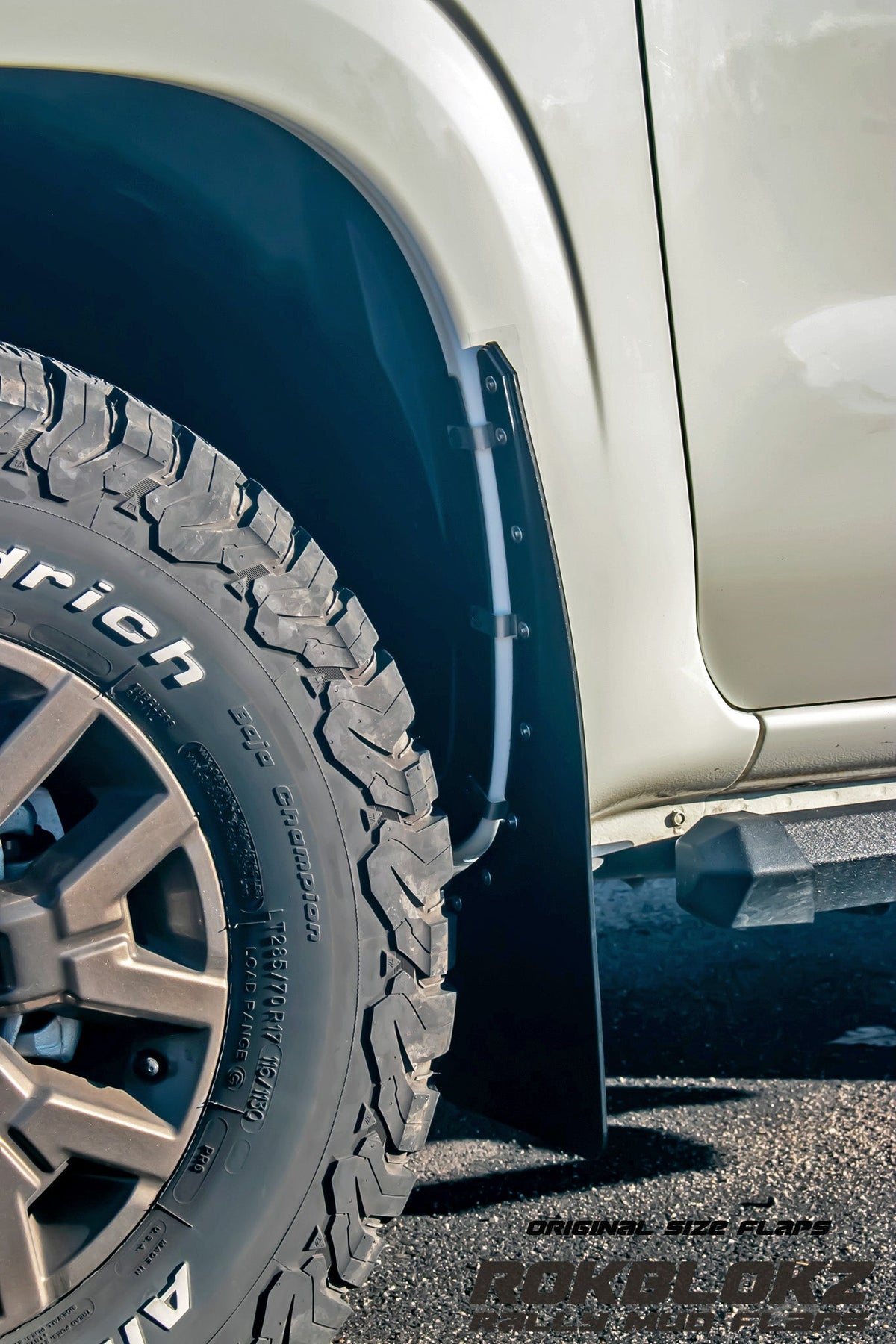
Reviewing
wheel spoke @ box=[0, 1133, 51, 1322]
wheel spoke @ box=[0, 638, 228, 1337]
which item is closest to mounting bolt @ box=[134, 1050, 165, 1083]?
wheel spoke @ box=[0, 638, 228, 1337]

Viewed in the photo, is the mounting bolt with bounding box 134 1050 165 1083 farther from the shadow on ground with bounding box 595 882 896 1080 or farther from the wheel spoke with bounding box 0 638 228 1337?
the shadow on ground with bounding box 595 882 896 1080

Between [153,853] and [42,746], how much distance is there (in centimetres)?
17

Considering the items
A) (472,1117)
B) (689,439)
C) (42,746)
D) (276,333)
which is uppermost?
(276,333)

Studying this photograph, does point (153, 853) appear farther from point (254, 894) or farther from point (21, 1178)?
point (21, 1178)

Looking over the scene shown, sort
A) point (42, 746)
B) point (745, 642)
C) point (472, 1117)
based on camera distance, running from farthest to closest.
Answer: point (472, 1117)
point (745, 642)
point (42, 746)

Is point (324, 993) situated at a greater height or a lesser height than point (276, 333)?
lesser

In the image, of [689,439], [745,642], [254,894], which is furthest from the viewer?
[745,642]

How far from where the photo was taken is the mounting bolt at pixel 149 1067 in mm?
1429

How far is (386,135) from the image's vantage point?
55.4 inches

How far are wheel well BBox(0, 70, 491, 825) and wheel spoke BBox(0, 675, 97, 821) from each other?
1.77 ft

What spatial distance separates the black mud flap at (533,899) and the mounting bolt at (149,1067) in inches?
21.4

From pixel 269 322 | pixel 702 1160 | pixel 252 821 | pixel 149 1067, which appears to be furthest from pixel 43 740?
pixel 702 1160

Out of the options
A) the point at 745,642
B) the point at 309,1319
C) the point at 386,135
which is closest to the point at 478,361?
the point at 386,135

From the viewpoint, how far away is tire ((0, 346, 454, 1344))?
1.38 meters
